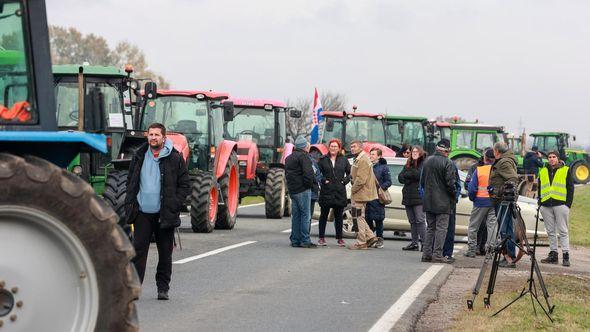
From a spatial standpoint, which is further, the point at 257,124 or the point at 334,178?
the point at 257,124

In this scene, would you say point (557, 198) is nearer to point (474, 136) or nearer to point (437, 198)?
point (437, 198)

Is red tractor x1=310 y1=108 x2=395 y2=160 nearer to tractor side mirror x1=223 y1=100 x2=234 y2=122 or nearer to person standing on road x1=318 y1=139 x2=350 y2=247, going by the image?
tractor side mirror x1=223 y1=100 x2=234 y2=122

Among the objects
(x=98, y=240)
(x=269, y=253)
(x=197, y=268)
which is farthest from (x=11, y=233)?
(x=269, y=253)

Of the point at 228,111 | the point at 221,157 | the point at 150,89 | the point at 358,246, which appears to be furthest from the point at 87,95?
the point at 221,157

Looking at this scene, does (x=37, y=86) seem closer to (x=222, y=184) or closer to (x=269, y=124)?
(x=222, y=184)

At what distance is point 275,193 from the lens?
28.1 meters

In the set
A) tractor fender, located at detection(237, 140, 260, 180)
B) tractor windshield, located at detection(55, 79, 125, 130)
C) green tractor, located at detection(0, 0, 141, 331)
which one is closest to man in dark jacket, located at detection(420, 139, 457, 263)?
tractor windshield, located at detection(55, 79, 125, 130)

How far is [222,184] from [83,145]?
16.4 m

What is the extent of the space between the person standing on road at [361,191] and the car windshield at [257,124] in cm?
1007

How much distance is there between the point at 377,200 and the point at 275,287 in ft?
24.4

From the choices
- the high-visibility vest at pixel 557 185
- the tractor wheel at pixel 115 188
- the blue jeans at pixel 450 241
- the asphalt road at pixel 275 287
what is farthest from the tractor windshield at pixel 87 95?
the high-visibility vest at pixel 557 185

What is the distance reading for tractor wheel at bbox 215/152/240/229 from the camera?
925 inches

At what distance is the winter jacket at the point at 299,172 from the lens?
20016 millimetres

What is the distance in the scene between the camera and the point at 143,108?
23031 mm
